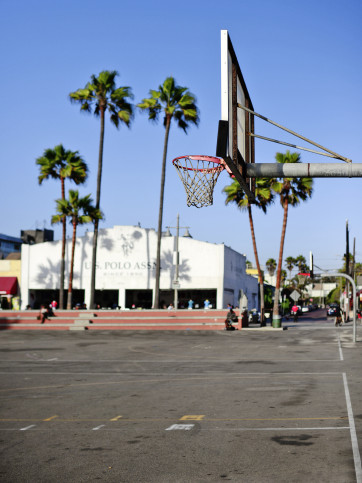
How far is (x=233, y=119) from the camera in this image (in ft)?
25.8

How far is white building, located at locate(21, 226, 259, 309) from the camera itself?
5841 centimetres

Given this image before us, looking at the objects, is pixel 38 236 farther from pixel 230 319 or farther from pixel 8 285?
pixel 230 319

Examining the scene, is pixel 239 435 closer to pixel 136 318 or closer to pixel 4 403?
pixel 4 403

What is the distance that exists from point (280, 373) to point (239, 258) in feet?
161

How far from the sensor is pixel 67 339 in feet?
111

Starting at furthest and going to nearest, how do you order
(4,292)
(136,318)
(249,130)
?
(4,292) → (136,318) → (249,130)

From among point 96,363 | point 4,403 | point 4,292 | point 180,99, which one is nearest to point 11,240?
point 4,292

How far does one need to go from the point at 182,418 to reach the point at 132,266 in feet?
160

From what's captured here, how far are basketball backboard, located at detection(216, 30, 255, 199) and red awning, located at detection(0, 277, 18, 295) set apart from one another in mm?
54245

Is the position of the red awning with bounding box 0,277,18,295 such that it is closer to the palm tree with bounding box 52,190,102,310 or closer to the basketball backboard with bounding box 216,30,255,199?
the palm tree with bounding box 52,190,102,310

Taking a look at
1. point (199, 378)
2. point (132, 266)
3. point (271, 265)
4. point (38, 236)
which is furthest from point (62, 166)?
point (271, 265)

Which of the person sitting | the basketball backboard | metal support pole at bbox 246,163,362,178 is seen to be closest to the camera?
the basketball backboard

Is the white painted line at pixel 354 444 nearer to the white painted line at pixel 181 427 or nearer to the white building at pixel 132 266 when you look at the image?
the white painted line at pixel 181 427

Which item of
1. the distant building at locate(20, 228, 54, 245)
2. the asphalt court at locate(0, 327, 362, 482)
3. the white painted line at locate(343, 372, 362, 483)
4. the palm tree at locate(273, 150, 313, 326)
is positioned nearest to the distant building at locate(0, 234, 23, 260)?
the distant building at locate(20, 228, 54, 245)
